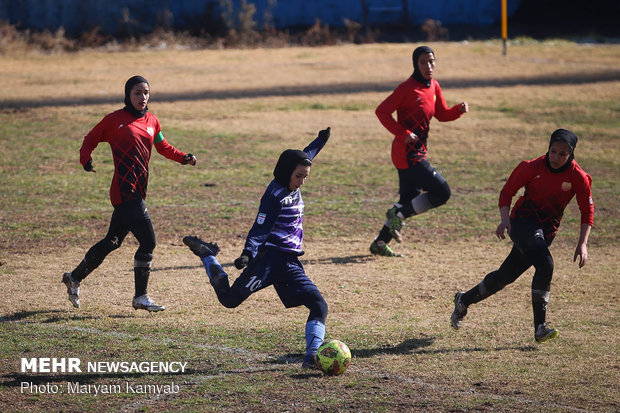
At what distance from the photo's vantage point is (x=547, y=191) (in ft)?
26.2

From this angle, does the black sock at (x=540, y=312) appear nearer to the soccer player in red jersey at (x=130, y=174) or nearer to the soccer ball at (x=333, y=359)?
the soccer ball at (x=333, y=359)

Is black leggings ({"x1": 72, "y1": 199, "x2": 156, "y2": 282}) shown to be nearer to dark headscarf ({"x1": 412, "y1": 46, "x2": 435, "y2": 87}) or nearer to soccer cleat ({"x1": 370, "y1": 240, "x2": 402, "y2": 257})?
soccer cleat ({"x1": 370, "y1": 240, "x2": 402, "y2": 257})

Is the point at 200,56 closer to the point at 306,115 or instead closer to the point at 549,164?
the point at 306,115

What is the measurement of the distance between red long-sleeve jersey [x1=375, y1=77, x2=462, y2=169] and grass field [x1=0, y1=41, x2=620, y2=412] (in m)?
1.42

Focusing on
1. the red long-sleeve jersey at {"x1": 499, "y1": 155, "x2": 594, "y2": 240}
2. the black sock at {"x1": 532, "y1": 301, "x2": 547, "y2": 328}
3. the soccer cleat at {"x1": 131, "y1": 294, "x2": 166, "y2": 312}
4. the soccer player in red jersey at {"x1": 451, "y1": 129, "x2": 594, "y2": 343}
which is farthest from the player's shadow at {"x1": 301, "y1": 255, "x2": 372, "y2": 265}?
the black sock at {"x1": 532, "y1": 301, "x2": 547, "y2": 328}

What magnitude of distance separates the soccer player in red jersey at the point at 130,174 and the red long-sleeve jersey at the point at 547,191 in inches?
143

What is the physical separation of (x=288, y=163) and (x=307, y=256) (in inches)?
161

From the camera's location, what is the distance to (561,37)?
3572cm

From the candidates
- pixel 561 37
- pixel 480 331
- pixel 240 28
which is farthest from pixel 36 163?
pixel 561 37

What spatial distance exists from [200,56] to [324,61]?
14.6ft

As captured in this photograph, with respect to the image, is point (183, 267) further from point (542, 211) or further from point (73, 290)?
point (542, 211)

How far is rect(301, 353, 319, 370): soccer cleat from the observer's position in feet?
23.5

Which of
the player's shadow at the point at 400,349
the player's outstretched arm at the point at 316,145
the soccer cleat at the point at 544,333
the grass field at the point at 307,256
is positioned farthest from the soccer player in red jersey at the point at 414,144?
the soccer cleat at the point at 544,333

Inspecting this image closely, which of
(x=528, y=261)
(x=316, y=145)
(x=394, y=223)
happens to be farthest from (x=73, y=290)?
(x=528, y=261)
